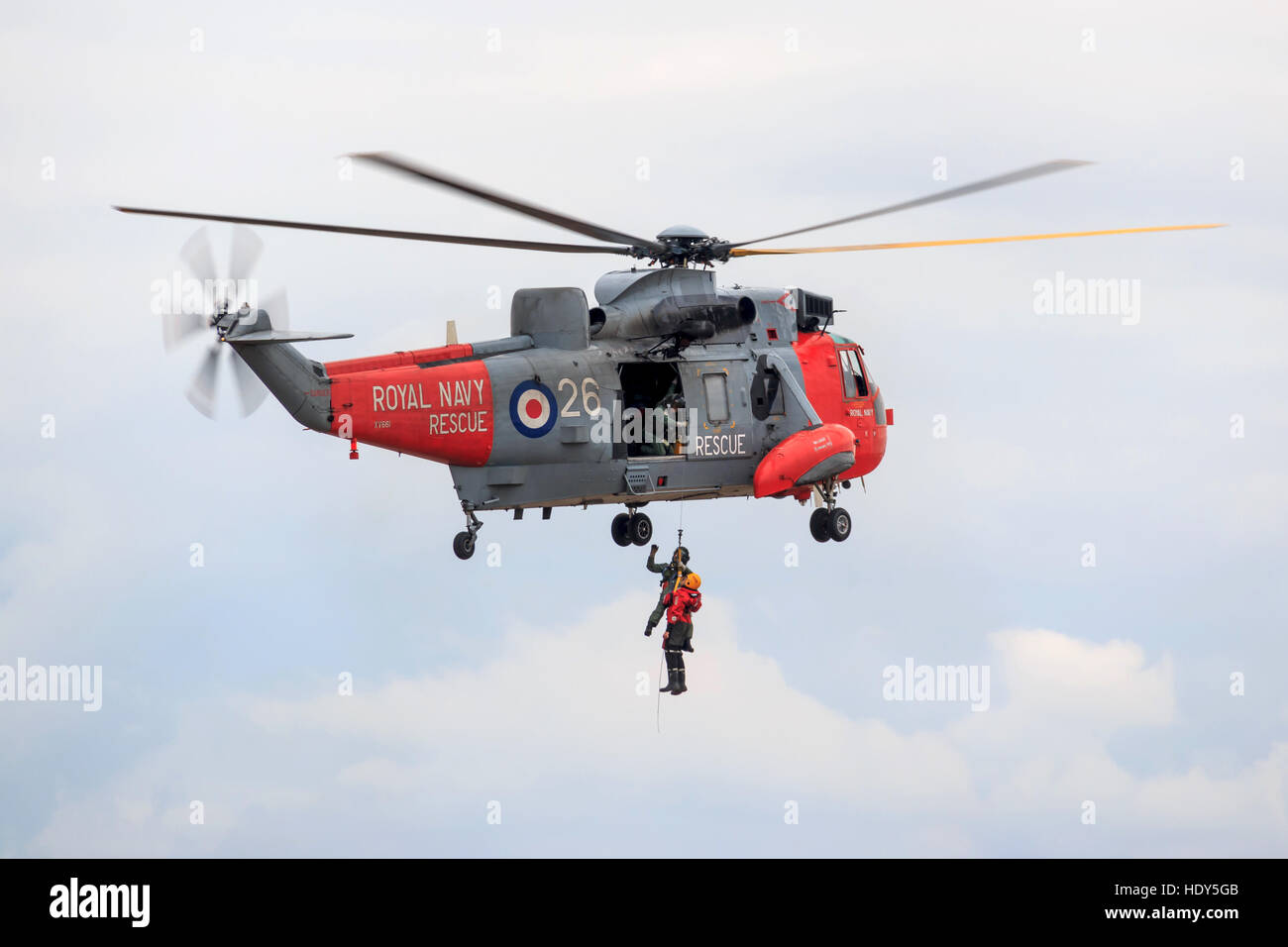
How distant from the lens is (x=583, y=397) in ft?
104

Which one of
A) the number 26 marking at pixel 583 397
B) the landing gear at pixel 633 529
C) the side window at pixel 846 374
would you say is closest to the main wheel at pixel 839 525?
the side window at pixel 846 374

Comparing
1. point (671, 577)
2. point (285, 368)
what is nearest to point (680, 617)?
point (671, 577)

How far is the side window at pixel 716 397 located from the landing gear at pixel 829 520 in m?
2.70

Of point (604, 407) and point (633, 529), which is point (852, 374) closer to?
point (633, 529)

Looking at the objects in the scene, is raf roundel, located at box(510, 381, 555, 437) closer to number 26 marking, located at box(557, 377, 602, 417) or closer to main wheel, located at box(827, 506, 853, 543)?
number 26 marking, located at box(557, 377, 602, 417)

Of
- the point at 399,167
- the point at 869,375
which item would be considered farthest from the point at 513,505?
the point at 869,375

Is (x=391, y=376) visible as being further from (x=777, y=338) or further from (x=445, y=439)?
(x=777, y=338)

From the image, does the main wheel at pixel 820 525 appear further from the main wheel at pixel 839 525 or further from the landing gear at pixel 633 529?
the landing gear at pixel 633 529

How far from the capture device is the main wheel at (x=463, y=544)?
30938 millimetres

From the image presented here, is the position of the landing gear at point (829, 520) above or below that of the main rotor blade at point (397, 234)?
below

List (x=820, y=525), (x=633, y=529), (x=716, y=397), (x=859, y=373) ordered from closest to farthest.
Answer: (x=716, y=397) → (x=633, y=529) → (x=820, y=525) → (x=859, y=373)

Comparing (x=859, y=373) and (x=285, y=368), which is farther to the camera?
(x=859, y=373)

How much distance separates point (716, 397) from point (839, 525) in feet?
11.7

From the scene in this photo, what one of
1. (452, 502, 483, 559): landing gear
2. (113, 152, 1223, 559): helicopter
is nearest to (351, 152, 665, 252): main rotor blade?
(113, 152, 1223, 559): helicopter
